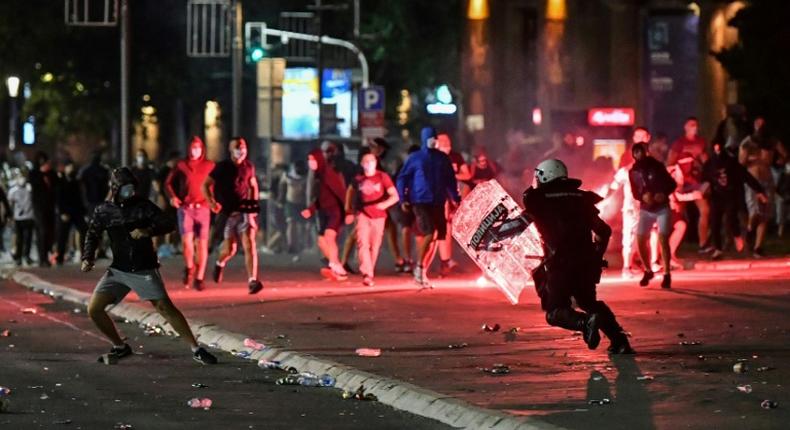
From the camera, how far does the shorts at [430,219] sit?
20.8 meters

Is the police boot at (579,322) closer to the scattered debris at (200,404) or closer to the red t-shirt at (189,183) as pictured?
the scattered debris at (200,404)

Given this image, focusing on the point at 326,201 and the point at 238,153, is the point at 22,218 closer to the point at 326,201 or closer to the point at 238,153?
the point at 326,201

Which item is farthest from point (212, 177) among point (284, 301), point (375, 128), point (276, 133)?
point (276, 133)

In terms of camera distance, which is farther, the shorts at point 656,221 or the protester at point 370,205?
the protester at point 370,205

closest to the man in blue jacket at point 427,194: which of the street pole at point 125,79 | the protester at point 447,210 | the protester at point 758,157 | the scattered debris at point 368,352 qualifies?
the protester at point 447,210

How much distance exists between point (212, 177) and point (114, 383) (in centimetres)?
726

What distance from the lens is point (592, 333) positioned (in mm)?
13156

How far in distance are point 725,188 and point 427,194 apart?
5682mm

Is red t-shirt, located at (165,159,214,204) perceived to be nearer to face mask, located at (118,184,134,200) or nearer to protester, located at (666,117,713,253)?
protester, located at (666,117,713,253)

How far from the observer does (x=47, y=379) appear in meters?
13.3

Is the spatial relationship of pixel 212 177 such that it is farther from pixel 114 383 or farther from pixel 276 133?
pixel 276 133

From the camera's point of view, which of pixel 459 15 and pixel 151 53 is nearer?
pixel 151 53

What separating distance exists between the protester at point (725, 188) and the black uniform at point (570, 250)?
1097 centimetres

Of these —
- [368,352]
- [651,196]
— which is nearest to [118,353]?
[368,352]
